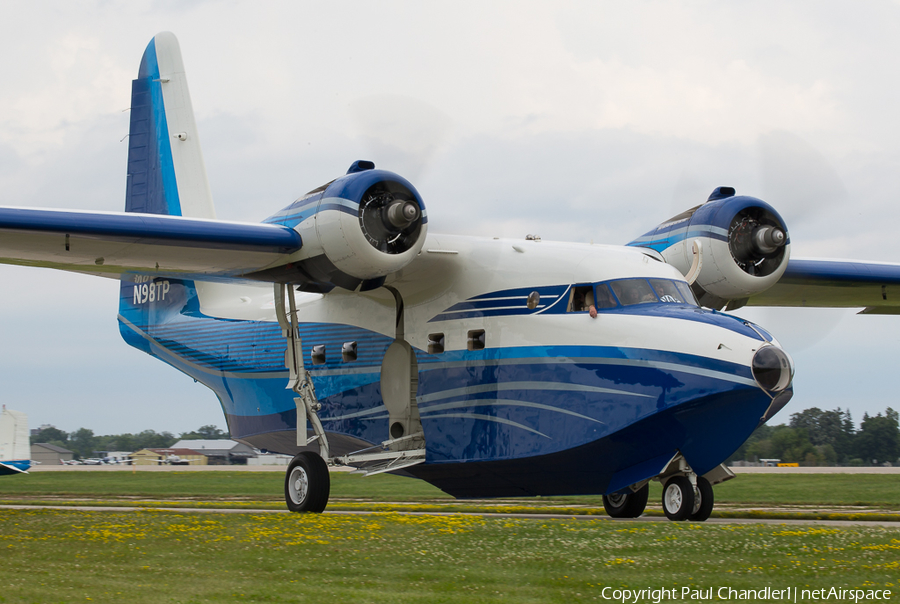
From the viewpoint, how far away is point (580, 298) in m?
13.1

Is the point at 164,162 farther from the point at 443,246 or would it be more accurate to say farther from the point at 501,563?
the point at 501,563

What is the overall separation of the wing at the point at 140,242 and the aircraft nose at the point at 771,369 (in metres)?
6.38

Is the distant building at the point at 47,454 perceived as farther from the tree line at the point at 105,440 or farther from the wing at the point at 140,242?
the wing at the point at 140,242

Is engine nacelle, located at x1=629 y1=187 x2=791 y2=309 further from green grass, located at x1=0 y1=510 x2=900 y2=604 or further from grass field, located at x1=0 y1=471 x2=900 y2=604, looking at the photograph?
green grass, located at x1=0 y1=510 x2=900 y2=604

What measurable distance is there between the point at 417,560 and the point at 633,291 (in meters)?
5.28

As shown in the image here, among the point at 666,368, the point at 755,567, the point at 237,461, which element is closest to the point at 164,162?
the point at 666,368

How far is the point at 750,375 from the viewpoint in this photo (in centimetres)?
1125

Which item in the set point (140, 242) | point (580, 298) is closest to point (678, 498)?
point (580, 298)

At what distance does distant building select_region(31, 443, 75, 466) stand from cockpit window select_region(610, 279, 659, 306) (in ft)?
265

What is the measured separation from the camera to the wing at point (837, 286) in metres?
17.3

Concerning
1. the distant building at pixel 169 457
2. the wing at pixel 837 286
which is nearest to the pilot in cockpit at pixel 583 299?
the wing at pixel 837 286

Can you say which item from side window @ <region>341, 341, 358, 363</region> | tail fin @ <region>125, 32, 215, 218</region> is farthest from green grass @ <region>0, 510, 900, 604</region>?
tail fin @ <region>125, 32, 215, 218</region>

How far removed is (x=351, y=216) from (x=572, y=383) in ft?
12.4

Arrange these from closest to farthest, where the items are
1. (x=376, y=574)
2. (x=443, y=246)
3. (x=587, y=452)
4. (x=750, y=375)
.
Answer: (x=376, y=574), (x=750, y=375), (x=587, y=452), (x=443, y=246)
